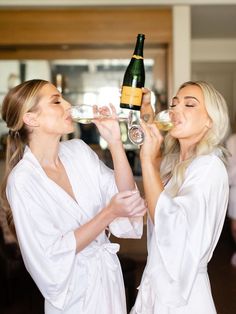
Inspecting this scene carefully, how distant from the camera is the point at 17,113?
1497 mm

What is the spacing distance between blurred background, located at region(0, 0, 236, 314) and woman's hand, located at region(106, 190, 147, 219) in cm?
198

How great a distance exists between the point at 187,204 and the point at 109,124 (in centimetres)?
33

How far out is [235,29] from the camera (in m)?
4.98

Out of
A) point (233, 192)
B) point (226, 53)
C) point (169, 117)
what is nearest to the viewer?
point (169, 117)

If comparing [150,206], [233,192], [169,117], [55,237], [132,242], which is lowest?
[132,242]

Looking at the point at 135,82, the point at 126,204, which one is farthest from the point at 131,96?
the point at 126,204

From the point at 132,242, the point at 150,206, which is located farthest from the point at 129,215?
the point at 132,242

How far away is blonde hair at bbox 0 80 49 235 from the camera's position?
4.82ft

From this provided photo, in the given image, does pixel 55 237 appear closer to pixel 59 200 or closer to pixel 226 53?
pixel 59 200

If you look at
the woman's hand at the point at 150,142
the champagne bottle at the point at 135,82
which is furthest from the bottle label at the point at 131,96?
the woman's hand at the point at 150,142

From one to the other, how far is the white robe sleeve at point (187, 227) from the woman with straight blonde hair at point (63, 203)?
0.32ft

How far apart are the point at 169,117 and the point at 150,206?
0.37 metres

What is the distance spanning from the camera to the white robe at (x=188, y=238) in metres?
Answer: 1.21

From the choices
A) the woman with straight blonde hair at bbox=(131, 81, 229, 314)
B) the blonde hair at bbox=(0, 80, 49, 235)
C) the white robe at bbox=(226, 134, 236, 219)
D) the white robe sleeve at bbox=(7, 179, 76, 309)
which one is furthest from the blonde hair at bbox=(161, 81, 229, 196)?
the white robe at bbox=(226, 134, 236, 219)
